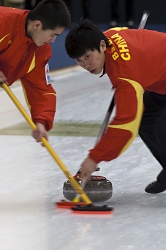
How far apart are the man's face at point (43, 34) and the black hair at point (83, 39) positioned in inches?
8.6

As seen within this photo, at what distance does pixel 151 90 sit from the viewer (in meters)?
2.87

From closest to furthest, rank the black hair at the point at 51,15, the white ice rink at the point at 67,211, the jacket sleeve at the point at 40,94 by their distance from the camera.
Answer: the white ice rink at the point at 67,211 → the black hair at the point at 51,15 → the jacket sleeve at the point at 40,94

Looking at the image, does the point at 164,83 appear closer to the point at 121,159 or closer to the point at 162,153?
the point at 162,153

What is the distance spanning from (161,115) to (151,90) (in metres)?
0.13

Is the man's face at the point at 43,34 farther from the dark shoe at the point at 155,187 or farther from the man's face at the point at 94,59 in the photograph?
the dark shoe at the point at 155,187

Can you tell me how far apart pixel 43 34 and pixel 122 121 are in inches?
23.0

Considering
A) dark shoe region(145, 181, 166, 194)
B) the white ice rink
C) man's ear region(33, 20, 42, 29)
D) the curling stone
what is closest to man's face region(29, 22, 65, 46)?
man's ear region(33, 20, 42, 29)

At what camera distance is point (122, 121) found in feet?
8.30

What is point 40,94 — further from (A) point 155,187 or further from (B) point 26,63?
(A) point 155,187

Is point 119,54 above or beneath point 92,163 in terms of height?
above

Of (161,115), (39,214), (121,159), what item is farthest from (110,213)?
(121,159)

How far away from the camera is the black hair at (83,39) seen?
2.53 meters

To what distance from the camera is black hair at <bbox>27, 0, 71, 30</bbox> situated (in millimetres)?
2773

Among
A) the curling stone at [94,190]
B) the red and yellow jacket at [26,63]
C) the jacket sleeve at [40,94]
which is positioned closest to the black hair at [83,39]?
the red and yellow jacket at [26,63]
